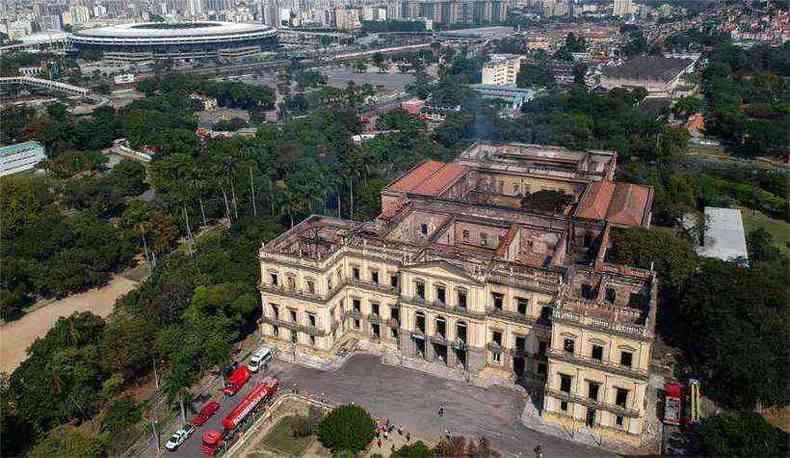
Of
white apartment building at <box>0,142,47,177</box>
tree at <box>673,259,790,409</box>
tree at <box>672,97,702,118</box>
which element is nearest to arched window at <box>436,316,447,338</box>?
tree at <box>673,259,790,409</box>

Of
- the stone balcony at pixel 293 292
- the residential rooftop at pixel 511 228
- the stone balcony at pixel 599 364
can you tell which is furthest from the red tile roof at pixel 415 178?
the stone balcony at pixel 599 364

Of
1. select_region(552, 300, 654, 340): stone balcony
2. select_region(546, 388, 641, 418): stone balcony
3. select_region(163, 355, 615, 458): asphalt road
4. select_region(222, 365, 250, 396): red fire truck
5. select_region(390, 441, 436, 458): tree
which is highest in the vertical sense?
select_region(552, 300, 654, 340): stone balcony

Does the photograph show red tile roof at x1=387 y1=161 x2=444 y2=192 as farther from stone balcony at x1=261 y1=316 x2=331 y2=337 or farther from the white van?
the white van

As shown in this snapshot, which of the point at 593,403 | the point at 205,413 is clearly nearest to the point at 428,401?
the point at 593,403

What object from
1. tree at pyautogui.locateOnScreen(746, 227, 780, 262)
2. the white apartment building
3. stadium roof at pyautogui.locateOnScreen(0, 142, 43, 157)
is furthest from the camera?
stadium roof at pyautogui.locateOnScreen(0, 142, 43, 157)

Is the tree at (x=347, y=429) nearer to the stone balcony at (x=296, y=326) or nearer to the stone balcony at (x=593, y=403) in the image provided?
the stone balcony at (x=296, y=326)

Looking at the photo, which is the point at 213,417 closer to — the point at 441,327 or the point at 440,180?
the point at 441,327
